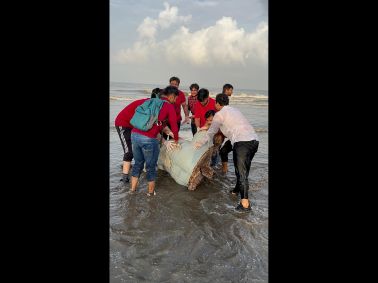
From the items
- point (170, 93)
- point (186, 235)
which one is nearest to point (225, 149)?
point (170, 93)

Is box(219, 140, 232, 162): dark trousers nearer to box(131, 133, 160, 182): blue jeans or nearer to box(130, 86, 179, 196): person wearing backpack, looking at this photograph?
box(130, 86, 179, 196): person wearing backpack

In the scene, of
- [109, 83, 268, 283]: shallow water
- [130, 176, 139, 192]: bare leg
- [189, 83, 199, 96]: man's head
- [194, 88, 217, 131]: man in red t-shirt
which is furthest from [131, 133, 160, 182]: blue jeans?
[189, 83, 199, 96]: man's head

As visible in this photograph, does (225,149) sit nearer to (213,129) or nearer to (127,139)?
(213,129)

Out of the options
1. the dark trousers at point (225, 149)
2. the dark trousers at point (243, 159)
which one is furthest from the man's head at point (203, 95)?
the dark trousers at point (243, 159)

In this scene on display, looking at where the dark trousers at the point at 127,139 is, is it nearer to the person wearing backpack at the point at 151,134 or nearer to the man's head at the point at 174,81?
the person wearing backpack at the point at 151,134

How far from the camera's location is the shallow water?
2.98 meters

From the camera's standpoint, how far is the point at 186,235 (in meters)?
3.74

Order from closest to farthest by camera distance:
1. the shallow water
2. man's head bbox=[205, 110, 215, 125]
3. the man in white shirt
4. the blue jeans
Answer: the shallow water → the man in white shirt → the blue jeans → man's head bbox=[205, 110, 215, 125]

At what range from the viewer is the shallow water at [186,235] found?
298 centimetres
